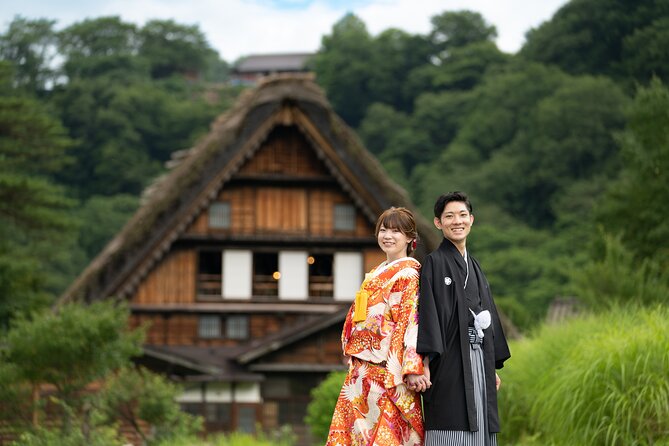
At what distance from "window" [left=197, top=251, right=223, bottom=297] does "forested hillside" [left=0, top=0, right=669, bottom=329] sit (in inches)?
125

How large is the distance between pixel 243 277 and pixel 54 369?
10944 mm

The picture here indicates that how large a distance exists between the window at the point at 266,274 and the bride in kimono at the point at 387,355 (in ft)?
56.6

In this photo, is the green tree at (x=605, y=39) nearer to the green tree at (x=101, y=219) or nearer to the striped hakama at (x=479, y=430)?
the green tree at (x=101, y=219)

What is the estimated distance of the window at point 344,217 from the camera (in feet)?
78.0

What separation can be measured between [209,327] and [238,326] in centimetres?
59

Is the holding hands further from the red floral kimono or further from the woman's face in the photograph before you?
the woman's face

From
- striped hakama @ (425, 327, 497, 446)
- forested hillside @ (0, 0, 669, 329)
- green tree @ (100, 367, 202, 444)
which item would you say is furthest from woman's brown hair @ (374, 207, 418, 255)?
forested hillside @ (0, 0, 669, 329)

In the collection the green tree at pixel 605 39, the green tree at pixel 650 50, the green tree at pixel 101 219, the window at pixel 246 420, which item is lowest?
the window at pixel 246 420

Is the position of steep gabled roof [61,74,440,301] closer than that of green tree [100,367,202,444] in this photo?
No

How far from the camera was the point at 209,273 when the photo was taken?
2402cm

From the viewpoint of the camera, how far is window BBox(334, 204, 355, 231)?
2378 cm

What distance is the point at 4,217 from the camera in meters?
26.2

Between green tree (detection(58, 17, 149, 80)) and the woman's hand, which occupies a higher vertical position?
green tree (detection(58, 17, 149, 80))

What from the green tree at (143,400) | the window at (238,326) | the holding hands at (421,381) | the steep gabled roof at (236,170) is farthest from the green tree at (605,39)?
→ the holding hands at (421,381)
